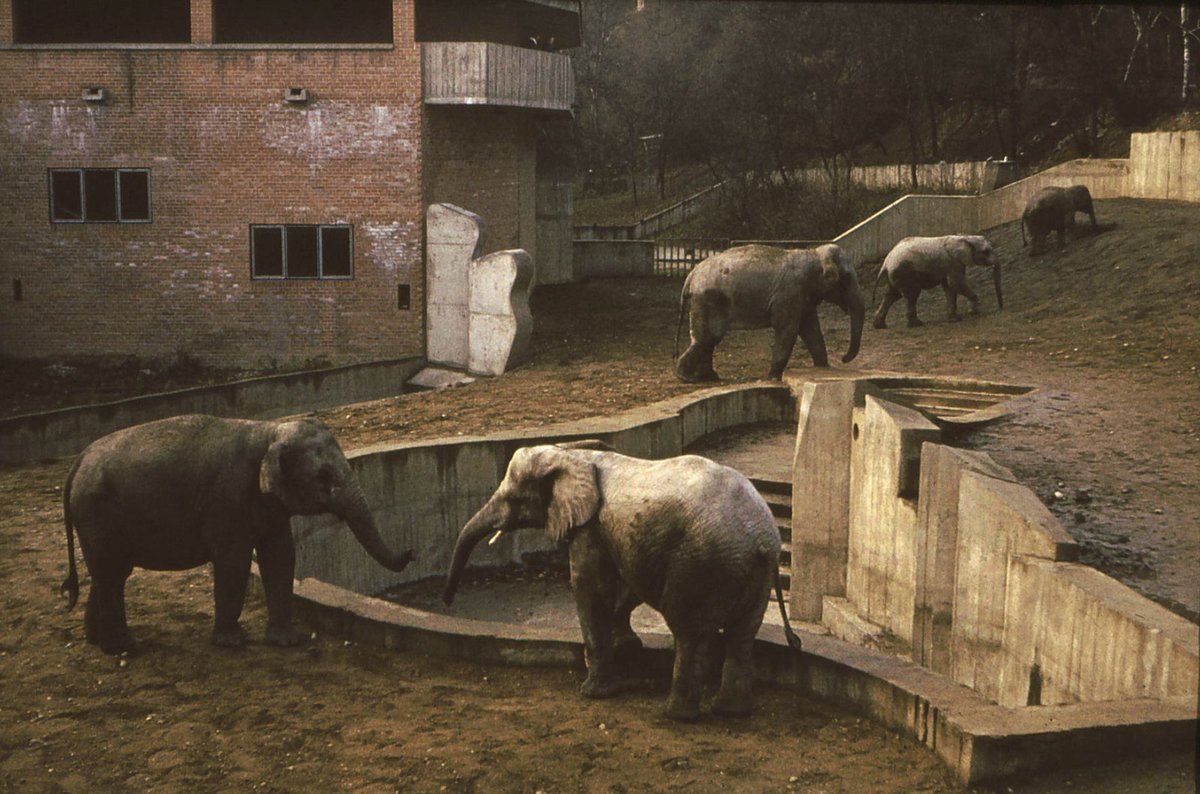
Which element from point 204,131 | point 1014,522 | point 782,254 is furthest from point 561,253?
point 1014,522

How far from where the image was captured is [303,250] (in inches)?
1054

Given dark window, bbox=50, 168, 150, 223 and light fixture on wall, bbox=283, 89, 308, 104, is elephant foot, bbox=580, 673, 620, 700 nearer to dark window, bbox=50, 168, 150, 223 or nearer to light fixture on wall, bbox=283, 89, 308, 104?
light fixture on wall, bbox=283, 89, 308, 104

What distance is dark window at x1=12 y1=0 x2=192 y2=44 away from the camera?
30562 millimetres

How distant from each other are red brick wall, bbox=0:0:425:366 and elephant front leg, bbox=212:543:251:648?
56.1 feet

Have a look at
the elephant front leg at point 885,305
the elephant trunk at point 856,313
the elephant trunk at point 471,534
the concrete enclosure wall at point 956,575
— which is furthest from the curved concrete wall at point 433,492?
the elephant front leg at point 885,305

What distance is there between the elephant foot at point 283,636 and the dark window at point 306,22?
76.8ft

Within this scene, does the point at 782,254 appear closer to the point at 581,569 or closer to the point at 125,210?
the point at 581,569

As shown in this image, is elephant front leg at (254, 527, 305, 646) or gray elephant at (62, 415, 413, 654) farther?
elephant front leg at (254, 527, 305, 646)

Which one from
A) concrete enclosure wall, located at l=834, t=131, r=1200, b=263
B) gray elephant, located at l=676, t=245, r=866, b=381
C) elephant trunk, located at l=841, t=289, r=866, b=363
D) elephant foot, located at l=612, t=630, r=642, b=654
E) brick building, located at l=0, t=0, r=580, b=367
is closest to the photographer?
elephant foot, located at l=612, t=630, r=642, b=654

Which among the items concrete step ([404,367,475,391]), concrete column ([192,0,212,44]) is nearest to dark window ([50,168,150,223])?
concrete column ([192,0,212,44])

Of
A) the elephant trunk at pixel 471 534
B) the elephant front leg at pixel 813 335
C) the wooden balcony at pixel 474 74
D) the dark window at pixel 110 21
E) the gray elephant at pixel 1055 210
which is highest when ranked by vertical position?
the dark window at pixel 110 21

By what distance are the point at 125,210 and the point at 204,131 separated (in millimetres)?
2267

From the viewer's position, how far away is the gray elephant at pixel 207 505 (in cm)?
948

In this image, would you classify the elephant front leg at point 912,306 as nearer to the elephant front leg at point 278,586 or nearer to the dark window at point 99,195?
the dark window at point 99,195
